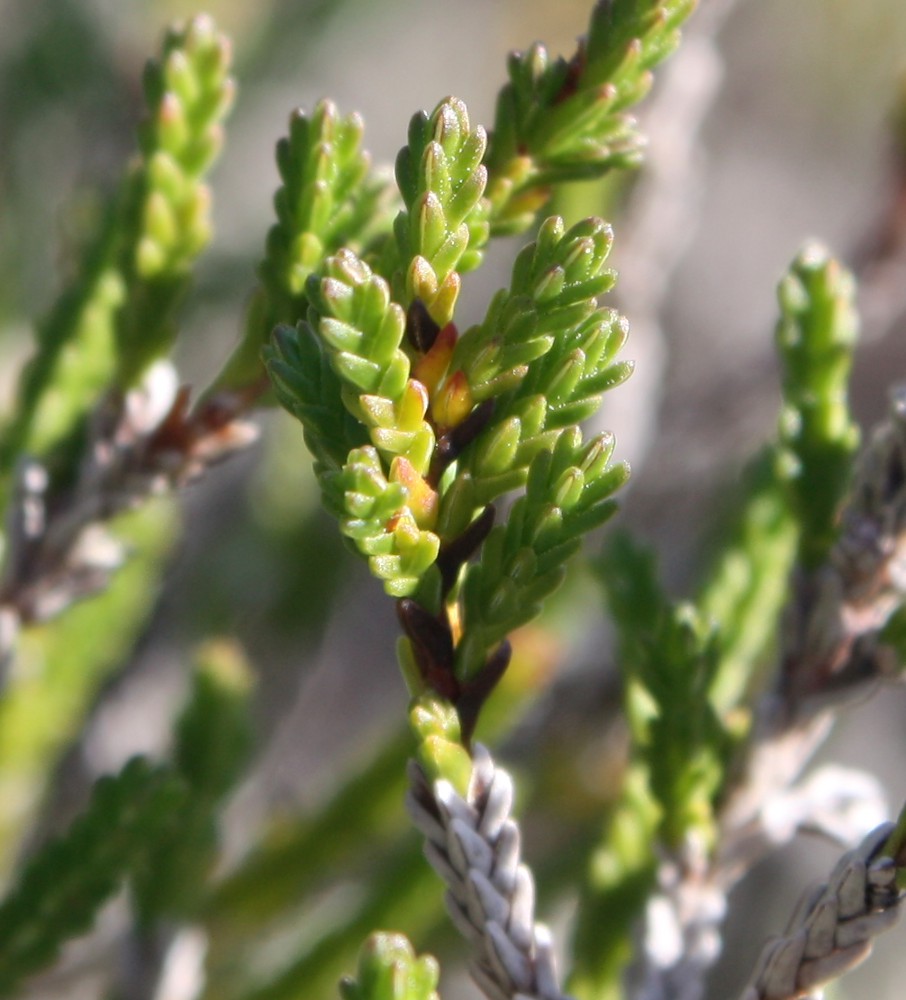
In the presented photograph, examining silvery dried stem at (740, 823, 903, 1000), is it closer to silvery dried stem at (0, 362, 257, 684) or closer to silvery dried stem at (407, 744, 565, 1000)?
silvery dried stem at (407, 744, 565, 1000)

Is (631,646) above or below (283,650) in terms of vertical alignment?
below

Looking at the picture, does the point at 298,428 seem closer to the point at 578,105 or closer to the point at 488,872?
the point at 578,105

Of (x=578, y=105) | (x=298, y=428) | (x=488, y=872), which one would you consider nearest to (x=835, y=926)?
(x=488, y=872)

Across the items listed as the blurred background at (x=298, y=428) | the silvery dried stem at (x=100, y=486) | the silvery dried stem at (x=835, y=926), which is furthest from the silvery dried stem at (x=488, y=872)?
the blurred background at (x=298, y=428)

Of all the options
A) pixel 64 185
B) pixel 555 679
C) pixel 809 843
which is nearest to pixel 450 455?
pixel 555 679

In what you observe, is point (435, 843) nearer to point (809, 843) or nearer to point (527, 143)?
point (527, 143)

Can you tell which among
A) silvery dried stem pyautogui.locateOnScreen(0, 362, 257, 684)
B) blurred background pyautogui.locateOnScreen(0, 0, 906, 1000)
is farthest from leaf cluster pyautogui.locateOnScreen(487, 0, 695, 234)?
blurred background pyautogui.locateOnScreen(0, 0, 906, 1000)

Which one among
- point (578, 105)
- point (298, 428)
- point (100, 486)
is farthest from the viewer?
point (298, 428)
